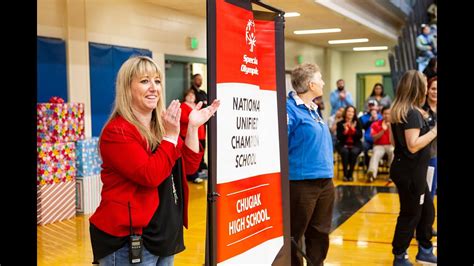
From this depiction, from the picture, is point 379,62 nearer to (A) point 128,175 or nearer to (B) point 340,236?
(B) point 340,236

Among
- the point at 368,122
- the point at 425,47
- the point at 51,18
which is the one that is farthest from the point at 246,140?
the point at 425,47

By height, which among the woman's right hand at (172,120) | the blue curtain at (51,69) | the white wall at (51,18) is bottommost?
the woman's right hand at (172,120)

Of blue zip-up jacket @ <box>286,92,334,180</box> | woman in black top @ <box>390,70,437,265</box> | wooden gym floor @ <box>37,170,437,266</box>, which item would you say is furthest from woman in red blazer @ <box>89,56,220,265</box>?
wooden gym floor @ <box>37,170,437,266</box>

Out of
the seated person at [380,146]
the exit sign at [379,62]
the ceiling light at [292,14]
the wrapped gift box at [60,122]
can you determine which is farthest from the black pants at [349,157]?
the exit sign at [379,62]

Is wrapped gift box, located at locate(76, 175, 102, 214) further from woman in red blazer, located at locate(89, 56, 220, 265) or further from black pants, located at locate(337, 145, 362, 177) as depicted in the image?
woman in red blazer, located at locate(89, 56, 220, 265)

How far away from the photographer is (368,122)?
11359mm

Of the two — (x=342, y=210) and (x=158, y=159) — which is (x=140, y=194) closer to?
(x=158, y=159)

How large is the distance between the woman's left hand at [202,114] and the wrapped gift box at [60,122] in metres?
5.01

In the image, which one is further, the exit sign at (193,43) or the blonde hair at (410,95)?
the exit sign at (193,43)

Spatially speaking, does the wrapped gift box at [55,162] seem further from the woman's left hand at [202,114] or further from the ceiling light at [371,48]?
the ceiling light at [371,48]

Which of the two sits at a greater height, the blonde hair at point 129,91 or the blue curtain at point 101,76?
the blue curtain at point 101,76

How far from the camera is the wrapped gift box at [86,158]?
7453 mm
